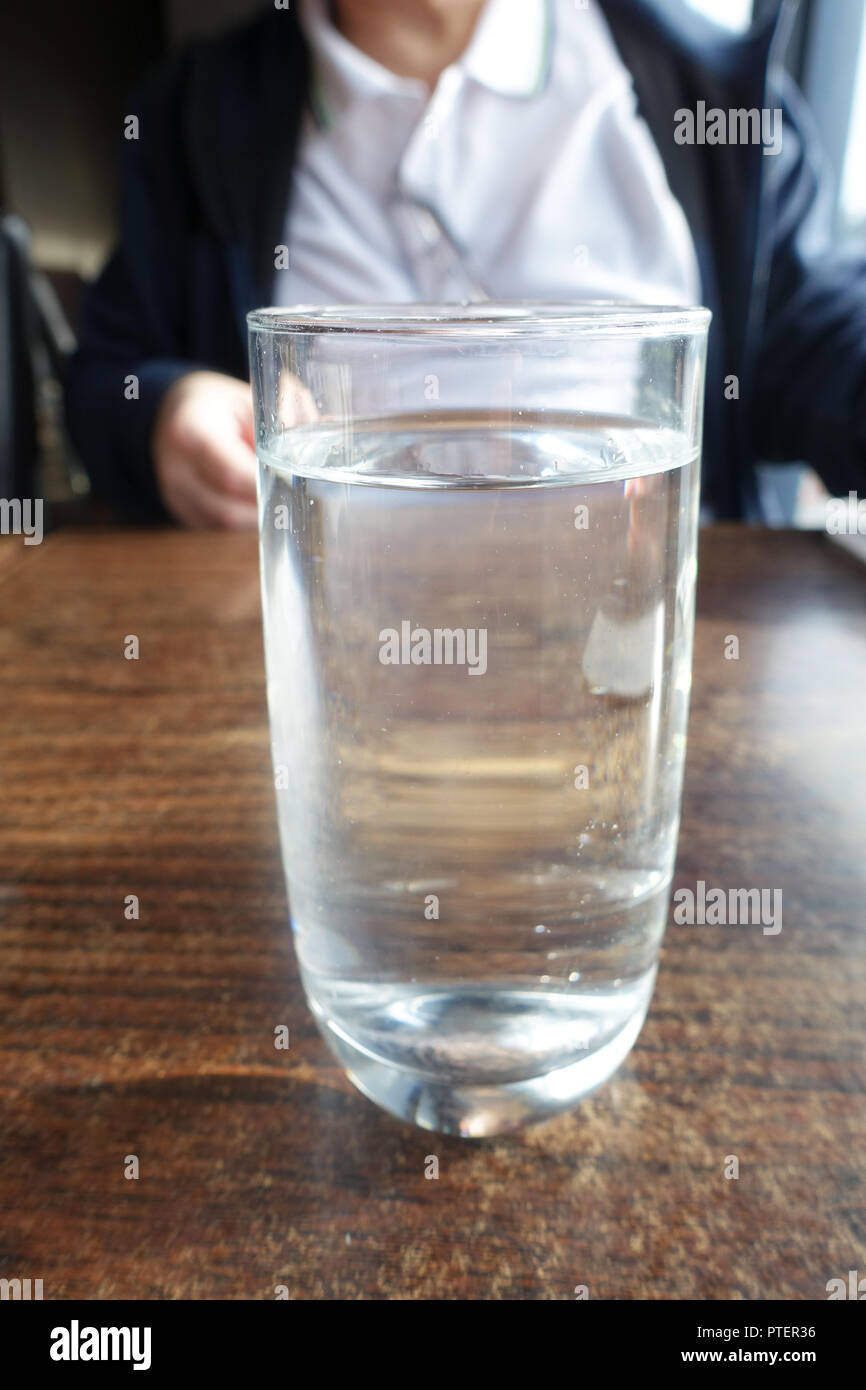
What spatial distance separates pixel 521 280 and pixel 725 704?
540mm

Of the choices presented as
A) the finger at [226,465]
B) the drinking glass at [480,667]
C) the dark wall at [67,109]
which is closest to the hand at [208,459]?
the finger at [226,465]

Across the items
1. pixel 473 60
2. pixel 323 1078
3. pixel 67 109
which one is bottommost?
pixel 323 1078

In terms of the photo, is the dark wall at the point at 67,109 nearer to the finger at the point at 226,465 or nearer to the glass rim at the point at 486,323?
the finger at the point at 226,465

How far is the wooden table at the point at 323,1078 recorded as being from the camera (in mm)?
186

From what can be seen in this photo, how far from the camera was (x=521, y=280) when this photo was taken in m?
0.83

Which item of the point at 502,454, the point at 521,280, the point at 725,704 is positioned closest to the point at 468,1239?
the point at 502,454

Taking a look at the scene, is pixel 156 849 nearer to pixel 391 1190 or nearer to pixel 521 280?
pixel 391 1190

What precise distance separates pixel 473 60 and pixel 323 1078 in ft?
2.73

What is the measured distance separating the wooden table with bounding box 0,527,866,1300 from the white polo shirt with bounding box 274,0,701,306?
558mm

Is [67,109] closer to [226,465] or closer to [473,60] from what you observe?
[473,60]

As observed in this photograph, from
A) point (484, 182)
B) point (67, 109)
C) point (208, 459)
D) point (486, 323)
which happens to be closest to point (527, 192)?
point (484, 182)

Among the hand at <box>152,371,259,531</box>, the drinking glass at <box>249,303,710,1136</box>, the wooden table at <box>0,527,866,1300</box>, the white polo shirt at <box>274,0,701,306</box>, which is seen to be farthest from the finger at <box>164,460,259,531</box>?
the drinking glass at <box>249,303,710,1136</box>

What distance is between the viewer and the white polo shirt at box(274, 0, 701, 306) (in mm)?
835

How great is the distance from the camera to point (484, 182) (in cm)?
86
